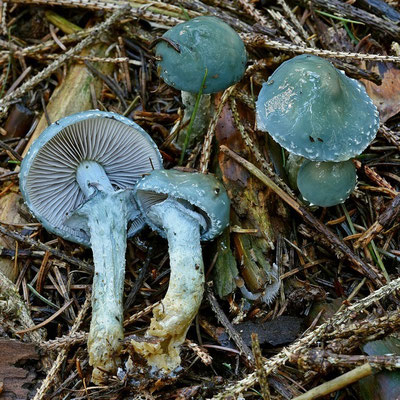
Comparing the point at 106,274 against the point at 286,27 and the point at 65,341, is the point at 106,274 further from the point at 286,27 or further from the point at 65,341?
the point at 286,27

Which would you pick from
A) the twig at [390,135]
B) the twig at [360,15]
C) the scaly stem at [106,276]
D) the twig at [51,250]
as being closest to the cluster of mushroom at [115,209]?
the scaly stem at [106,276]

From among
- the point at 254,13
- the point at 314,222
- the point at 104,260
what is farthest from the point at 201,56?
the point at 104,260

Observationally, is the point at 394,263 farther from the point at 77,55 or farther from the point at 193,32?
the point at 77,55

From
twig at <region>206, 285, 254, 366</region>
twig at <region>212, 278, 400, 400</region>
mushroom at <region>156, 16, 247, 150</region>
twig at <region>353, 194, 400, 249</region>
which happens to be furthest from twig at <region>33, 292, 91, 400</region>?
twig at <region>353, 194, 400, 249</region>

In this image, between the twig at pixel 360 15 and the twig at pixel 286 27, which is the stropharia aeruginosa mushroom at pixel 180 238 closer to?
A: the twig at pixel 286 27

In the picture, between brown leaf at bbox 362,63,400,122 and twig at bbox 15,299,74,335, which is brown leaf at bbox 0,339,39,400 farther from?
brown leaf at bbox 362,63,400,122
